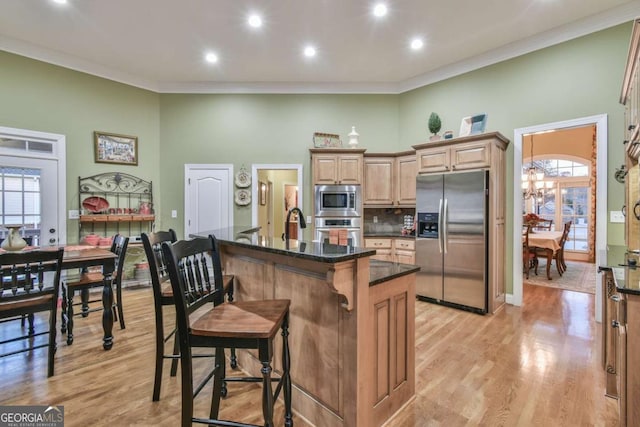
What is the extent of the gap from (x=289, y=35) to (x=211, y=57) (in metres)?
1.31

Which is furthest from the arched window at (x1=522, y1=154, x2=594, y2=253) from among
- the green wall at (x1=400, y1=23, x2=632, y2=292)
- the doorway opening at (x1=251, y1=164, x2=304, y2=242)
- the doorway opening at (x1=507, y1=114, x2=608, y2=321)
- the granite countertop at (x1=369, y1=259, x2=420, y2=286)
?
the granite countertop at (x1=369, y1=259, x2=420, y2=286)

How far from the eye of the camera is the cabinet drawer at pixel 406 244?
473cm

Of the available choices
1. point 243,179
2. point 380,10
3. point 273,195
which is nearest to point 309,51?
point 380,10

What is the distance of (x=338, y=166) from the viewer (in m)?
5.01

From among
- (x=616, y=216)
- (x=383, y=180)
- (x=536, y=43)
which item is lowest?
(x=616, y=216)

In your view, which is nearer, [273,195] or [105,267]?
[105,267]

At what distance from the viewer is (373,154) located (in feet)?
16.6

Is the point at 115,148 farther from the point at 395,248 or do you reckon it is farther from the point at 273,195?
the point at 395,248

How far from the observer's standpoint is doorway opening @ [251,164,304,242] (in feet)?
17.9

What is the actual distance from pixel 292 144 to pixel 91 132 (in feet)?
10.0

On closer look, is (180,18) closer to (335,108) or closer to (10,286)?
(335,108)

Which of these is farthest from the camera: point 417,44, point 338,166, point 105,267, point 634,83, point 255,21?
point 338,166

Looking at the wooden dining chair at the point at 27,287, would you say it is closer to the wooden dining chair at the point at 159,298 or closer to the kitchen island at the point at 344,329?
the wooden dining chair at the point at 159,298

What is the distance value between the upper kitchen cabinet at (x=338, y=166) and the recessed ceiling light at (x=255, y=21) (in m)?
1.87
